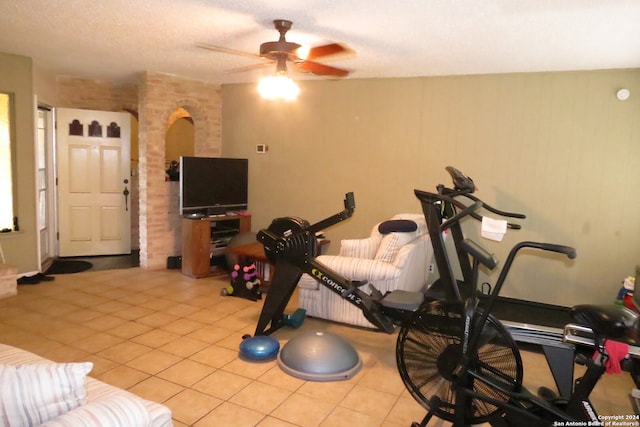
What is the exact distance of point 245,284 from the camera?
477cm

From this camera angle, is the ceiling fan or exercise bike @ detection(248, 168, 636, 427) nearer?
exercise bike @ detection(248, 168, 636, 427)

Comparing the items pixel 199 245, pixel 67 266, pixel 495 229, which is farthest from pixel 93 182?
pixel 495 229

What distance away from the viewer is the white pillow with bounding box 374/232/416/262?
3.92 meters

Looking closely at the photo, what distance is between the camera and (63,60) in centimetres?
513

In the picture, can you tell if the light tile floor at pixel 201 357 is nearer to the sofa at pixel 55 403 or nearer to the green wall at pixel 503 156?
the sofa at pixel 55 403

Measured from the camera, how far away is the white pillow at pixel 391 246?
3.92 metres

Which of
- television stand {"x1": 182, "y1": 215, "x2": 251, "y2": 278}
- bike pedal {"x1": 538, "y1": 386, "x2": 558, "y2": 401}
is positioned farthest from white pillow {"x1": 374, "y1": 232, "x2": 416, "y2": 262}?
television stand {"x1": 182, "y1": 215, "x2": 251, "y2": 278}

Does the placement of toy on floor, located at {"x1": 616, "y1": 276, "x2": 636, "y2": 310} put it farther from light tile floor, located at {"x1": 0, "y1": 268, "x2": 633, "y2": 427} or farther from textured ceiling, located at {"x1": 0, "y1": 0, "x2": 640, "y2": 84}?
textured ceiling, located at {"x1": 0, "y1": 0, "x2": 640, "y2": 84}

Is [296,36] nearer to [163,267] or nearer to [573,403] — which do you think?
[573,403]

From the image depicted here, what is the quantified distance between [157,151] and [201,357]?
3.22 meters

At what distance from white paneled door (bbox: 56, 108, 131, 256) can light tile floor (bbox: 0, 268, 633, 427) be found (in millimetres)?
1537

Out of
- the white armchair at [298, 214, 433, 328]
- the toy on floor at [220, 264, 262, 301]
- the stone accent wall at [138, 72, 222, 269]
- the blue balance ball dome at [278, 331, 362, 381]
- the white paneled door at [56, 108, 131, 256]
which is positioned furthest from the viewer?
the white paneled door at [56, 108, 131, 256]

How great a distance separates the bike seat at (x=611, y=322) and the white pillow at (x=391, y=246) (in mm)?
1981

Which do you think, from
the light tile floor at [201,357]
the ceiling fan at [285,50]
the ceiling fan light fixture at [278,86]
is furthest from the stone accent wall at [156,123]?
the ceiling fan light fixture at [278,86]
